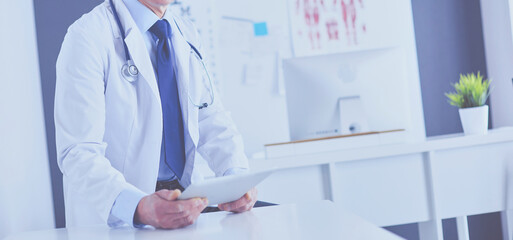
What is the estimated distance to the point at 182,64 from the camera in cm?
164

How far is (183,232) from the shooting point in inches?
44.8

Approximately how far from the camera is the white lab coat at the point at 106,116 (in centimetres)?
135

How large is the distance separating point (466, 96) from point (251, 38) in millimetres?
1589

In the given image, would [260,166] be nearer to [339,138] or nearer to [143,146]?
[339,138]

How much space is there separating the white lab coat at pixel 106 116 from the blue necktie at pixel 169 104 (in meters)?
0.02

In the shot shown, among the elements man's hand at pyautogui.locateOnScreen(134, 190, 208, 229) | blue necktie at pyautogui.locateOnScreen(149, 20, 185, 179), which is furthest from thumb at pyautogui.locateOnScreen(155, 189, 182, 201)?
blue necktie at pyautogui.locateOnScreen(149, 20, 185, 179)

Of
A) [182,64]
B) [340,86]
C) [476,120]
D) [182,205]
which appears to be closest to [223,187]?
[182,205]

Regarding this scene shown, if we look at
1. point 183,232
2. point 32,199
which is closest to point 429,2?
point 32,199

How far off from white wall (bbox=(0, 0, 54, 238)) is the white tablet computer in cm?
78

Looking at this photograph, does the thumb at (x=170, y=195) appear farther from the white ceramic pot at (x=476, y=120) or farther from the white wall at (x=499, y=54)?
the white wall at (x=499, y=54)

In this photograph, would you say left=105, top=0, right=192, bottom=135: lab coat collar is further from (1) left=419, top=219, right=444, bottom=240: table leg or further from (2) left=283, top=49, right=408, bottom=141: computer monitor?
(1) left=419, top=219, right=444, bottom=240: table leg

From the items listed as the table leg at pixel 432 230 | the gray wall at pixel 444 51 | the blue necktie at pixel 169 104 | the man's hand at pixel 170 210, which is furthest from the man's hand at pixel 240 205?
the gray wall at pixel 444 51

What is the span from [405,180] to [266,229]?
161 centimetres

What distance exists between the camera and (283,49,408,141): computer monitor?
2.53 m
